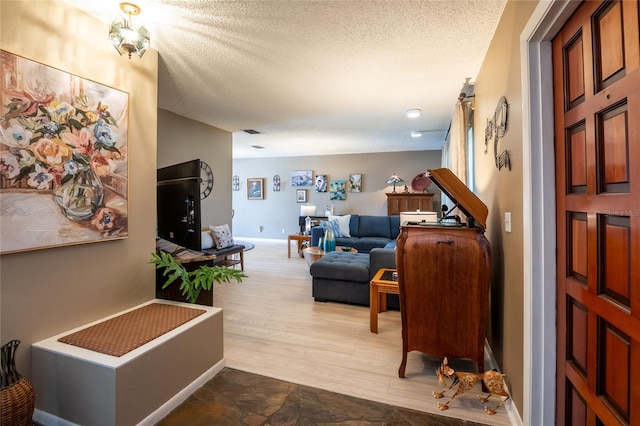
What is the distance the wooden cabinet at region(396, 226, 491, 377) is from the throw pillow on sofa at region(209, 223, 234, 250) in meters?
3.51

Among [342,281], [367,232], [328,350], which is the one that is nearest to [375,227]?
[367,232]

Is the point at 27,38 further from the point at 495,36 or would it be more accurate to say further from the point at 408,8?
the point at 495,36

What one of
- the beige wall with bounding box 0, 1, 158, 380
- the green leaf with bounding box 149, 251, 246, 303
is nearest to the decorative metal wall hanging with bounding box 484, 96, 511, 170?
the green leaf with bounding box 149, 251, 246, 303

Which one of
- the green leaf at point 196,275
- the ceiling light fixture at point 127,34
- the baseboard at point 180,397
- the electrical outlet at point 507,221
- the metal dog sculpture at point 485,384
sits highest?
the ceiling light fixture at point 127,34

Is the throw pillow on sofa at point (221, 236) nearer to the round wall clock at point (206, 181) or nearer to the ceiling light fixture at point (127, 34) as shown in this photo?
the round wall clock at point (206, 181)

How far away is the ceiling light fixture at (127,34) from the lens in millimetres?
1734

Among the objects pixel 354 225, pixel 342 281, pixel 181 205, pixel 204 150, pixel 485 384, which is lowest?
pixel 485 384

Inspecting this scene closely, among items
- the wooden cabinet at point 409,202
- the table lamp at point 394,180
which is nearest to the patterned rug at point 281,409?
the wooden cabinet at point 409,202

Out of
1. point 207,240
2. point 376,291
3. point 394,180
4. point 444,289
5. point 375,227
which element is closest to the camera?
point 444,289

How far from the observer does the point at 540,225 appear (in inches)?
52.4

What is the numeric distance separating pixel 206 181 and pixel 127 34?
3251mm

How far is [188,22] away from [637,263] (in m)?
2.63

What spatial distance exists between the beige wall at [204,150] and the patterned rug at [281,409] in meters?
3.23

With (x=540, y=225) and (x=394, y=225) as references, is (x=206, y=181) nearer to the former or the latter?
(x=394, y=225)
